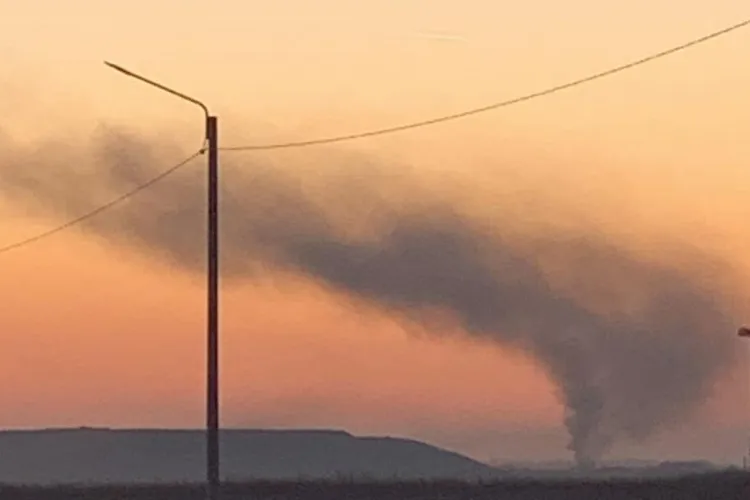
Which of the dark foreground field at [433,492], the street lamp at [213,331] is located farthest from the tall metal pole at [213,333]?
the dark foreground field at [433,492]

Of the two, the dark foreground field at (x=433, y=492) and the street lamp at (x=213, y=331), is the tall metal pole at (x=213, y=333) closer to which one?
the street lamp at (x=213, y=331)

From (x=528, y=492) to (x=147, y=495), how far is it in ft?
46.3

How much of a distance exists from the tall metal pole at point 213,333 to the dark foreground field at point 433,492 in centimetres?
2560

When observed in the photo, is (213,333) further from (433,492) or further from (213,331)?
(433,492)

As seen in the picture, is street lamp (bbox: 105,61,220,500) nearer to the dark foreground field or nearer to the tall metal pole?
the tall metal pole

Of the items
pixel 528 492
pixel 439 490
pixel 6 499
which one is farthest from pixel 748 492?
pixel 6 499

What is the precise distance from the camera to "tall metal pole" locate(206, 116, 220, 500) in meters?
39.6

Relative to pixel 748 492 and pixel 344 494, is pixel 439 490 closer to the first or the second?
pixel 344 494

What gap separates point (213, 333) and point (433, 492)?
35.8 m

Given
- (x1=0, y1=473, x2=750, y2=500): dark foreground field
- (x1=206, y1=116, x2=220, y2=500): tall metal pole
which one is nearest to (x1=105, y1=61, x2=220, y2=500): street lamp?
(x1=206, y1=116, x2=220, y2=500): tall metal pole

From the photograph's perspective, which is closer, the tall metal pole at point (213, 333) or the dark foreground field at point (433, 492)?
the tall metal pole at point (213, 333)

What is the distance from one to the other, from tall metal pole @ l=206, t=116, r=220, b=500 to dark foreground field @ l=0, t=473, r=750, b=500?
25.6 metres

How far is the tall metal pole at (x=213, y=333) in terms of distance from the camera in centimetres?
3962

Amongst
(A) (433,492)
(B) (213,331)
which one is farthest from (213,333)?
(A) (433,492)
